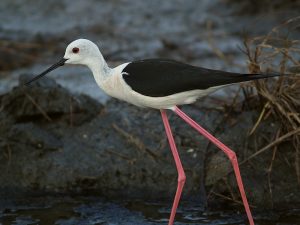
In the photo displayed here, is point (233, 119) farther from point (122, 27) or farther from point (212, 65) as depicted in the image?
point (122, 27)

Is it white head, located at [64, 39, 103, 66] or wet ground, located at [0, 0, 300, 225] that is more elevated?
white head, located at [64, 39, 103, 66]

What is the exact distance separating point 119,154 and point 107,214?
2.32 feet

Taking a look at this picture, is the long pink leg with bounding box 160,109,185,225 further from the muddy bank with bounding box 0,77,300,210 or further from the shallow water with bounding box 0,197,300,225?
the muddy bank with bounding box 0,77,300,210

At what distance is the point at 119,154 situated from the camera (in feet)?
20.0

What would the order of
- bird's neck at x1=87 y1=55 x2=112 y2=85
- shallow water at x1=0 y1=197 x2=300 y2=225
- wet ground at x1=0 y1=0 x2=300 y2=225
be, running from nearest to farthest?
bird's neck at x1=87 y1=55 x2=112 y2=85 → shallow water at x1=0 y1=197 x2=300 y2=225 → wet ground at x1=0 y1=0 x2=300 y2=225

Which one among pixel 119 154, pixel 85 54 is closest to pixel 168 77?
pixel 85 54

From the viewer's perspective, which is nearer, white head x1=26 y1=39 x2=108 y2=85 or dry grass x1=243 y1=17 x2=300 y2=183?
white head x1=26 y1=39 x2=108 y2=85

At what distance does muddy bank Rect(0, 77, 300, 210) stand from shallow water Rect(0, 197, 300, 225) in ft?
0.49

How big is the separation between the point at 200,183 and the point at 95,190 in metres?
0.86

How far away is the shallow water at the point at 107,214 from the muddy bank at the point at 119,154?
149mm

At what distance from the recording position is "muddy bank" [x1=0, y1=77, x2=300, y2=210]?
18.7 feet

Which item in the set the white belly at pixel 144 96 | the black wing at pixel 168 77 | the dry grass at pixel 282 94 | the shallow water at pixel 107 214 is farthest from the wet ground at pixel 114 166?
the black wing at pixel 168 77

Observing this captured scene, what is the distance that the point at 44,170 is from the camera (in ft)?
19.7

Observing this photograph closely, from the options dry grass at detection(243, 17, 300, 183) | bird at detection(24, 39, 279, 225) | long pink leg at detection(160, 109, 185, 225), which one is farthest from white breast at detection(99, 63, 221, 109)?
dry grass at detection(243, 17, 300, 183)
